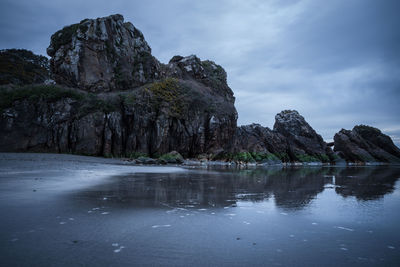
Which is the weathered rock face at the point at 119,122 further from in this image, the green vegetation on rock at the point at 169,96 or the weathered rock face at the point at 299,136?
the weathered rock face at the point at 299,136

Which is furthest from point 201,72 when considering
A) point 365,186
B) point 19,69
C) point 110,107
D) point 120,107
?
point 365,186

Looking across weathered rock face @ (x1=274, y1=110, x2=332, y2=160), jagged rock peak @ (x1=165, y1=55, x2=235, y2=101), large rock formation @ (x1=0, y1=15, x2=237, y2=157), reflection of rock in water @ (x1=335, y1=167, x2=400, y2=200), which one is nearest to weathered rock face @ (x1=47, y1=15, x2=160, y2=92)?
large rock formation @ (x1=0, y1=15, x2=237, y2=157)

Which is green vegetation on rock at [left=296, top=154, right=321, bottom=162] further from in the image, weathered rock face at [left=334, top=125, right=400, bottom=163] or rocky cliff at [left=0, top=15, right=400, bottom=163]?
weathered rock face at [left=334, top=125, right=400, bottom=163]

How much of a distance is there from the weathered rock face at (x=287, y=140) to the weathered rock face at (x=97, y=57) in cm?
2403

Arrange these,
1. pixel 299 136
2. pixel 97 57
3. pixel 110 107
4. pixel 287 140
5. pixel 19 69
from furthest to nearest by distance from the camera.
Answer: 1. pixel 299 136
2. pixel 287 140
3. pixel 19 69
4. pixel 97 57
5. pixel 110 107

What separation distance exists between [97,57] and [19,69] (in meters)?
33.0

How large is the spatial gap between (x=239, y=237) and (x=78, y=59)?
37.1m

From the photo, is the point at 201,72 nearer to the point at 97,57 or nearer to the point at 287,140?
the point at 97,57

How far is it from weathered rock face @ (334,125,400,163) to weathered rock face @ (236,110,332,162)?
6.11 metres

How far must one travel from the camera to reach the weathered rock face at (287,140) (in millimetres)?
47469

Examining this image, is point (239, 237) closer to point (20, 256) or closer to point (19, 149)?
point (20, 256)

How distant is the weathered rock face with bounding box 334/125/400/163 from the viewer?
2297 inches

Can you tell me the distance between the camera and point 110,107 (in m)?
29.2

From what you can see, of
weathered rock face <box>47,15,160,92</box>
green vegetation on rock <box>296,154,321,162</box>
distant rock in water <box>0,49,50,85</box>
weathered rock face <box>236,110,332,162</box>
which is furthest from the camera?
green vegetation on rock <box>296,154,321,162</box>
